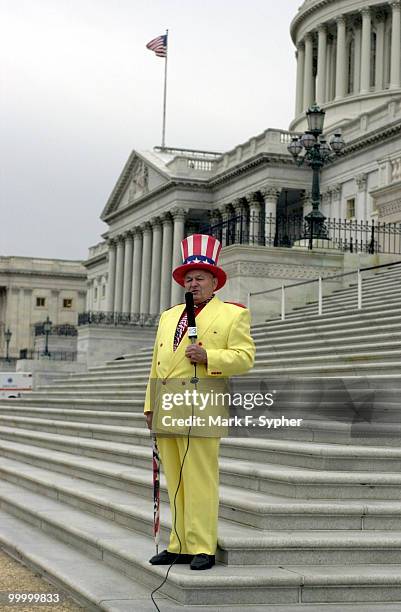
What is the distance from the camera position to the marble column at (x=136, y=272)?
270ft

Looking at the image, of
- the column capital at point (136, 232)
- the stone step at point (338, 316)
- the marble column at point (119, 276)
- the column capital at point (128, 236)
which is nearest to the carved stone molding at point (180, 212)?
the column capital at point (136, 232)

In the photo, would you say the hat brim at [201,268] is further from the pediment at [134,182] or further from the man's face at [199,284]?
the pediment at [134,182]

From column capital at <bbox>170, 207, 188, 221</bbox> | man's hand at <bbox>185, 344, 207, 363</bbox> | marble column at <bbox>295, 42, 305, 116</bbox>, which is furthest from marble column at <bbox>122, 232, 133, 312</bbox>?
man's hand at <bbox>185, 344, 207, 363</bbox>

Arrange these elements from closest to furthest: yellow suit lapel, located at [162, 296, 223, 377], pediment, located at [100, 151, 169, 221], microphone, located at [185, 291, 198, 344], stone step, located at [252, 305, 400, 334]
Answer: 1. microphone, located at [185, 291, 198, 344]
2. yellow suit lapel, located at [162, 296, 223, 377]
3. stone step, located at [252, 305, 400, 334]
4. pediment, located at [100, 151, 169, 221]

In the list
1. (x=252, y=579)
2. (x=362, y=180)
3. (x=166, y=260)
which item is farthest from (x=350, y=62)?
(x=252, y=579)

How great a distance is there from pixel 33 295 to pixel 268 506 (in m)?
114

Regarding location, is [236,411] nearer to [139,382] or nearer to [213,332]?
[213,332]

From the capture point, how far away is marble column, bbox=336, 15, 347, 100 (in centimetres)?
7881

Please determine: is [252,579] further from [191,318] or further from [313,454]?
[313,454]

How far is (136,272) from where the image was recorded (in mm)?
82500

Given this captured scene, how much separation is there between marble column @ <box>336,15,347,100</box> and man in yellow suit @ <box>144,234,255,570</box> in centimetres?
7279

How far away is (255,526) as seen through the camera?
8055 mm

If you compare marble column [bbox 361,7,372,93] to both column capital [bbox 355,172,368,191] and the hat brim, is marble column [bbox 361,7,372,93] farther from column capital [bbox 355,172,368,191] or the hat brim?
the hat brim

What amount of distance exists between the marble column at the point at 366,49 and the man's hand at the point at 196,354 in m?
71.5
